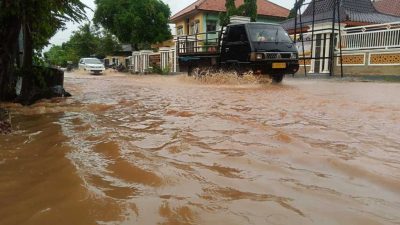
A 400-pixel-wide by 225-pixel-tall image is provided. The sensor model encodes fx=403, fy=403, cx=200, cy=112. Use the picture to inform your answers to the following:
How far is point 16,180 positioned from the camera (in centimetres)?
264

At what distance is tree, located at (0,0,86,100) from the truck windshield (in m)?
5.48

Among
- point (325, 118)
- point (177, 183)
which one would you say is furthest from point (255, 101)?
point (177, 183)

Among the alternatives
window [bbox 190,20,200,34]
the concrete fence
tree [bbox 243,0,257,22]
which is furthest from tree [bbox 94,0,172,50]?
tree [bbox 243,0,257,22]

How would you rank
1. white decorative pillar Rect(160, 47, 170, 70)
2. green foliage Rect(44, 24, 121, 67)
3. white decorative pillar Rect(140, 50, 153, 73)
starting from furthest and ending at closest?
green foliage Rect(44, 24, 121, 67)
white decorative pillar Rect(140, 50, 153, 73)
white decorative pillar Rect(160, 47, 170, 70)

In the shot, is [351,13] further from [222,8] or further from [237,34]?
[237,34]

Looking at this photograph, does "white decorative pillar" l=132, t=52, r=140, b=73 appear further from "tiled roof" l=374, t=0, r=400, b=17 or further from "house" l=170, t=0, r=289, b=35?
"tiled roof" l=374, t=0, r=400, b=17

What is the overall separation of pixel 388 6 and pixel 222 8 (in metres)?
11.8

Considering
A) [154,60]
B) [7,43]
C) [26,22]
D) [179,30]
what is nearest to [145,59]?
[154,60]

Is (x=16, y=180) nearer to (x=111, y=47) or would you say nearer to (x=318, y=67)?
(x=318, y=67)

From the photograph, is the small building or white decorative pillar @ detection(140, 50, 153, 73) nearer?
white decorative pillar @ detection(140, 50, 153, 73)

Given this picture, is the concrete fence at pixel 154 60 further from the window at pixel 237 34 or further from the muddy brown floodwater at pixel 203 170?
the muddy brown floodwater at pixel 203 170

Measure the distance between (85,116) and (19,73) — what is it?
217 cm

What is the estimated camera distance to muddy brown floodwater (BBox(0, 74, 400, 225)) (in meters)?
2.08

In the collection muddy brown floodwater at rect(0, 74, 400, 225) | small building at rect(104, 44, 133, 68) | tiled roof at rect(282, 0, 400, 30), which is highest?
tiled roof at rect(282, 0, 400, 30)
